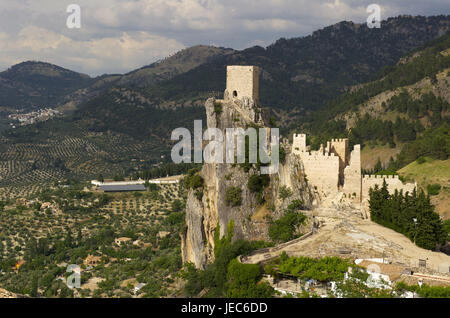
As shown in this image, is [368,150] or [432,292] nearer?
[432,292]

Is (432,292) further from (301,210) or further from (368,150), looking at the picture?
(368,150)

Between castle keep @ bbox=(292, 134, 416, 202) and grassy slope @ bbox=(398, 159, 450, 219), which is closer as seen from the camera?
castle keep @ bbox=(292, 134, 416, 202)

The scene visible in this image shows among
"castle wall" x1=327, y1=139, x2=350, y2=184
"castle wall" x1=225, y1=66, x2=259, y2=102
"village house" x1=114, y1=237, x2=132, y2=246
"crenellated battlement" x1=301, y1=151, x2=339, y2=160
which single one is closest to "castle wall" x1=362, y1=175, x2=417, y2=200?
"castle wall" x1=327, y1=139, x2=350, y2=184

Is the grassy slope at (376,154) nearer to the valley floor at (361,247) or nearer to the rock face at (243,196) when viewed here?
the rock face at (243,196)

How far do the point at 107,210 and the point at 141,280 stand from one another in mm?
45318

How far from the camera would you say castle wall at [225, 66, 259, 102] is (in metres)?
59.2

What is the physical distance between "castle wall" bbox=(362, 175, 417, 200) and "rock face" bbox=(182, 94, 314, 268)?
4.74 meters

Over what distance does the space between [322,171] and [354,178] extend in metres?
2.87

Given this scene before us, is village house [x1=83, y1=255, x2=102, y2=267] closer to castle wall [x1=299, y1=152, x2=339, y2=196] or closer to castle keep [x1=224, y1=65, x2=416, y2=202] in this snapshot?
castle keep [x1=224, y1=65, x2=416, y2=202]

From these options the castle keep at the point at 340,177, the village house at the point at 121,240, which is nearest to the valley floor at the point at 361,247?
the castle keep at the point at 340,177

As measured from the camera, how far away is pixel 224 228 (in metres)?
57.1

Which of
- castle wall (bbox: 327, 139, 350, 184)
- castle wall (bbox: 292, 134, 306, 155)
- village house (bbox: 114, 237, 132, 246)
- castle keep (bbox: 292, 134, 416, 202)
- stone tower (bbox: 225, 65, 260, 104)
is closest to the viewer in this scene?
castle keep (bbox: 292, 134, 416, 202)

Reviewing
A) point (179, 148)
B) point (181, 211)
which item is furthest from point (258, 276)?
point (179, 148)
